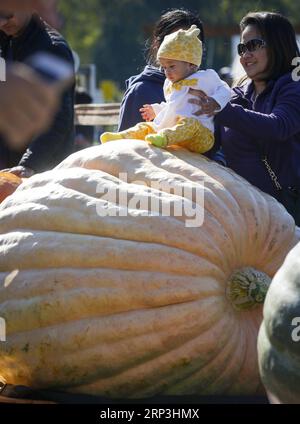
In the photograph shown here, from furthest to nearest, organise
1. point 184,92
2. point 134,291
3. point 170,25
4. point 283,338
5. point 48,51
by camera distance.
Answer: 1. point 48,51
2. point 170,25
3. point 184,92
4. point 134,291
5. point 283,338

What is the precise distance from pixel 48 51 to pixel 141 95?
902 millimetres

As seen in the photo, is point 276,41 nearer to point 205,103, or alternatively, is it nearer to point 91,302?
point 205,103

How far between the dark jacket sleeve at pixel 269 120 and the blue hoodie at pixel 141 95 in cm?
60

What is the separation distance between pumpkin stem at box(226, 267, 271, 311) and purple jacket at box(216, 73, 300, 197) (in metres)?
0.91

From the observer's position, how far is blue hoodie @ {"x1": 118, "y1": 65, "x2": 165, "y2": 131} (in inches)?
191

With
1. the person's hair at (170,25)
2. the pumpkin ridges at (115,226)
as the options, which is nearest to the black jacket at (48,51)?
the person's hair at (170,25)

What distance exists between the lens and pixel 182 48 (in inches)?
167

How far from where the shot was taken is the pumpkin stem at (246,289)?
359 centimetres

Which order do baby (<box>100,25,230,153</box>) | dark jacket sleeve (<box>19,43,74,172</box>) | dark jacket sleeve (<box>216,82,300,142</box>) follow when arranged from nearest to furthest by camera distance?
baby (<box>100,25,230,153</box>) < dark jacket sleeve (<box>216,82,300,142</box>) < dark jacket sleeve (<box>19,43,74,172</box>)

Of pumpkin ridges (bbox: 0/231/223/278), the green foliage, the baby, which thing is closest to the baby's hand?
the baby

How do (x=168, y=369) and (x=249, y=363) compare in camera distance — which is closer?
(x=168, y=369)

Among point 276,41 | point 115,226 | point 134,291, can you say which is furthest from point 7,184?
point 276,41

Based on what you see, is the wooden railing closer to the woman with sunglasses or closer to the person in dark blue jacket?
the person in dark blue jacket
